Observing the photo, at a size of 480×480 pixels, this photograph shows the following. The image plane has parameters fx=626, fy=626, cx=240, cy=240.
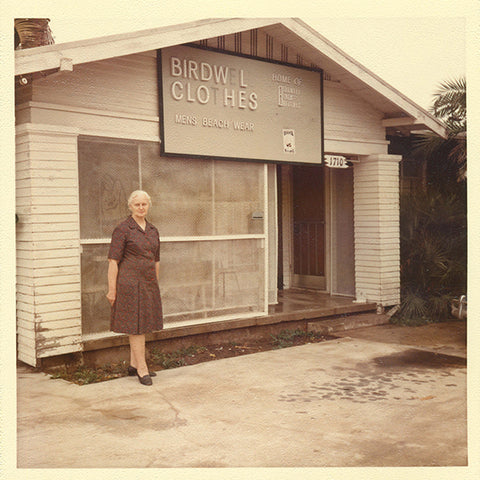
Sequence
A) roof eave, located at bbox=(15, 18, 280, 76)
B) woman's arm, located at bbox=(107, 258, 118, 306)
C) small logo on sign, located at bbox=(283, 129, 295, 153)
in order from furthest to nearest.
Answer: small logo on sign, located at bbox=(283, 129, 295, 153) < woman's arm, located at bbox=(107, 258, 118, 306) < roof eave, located at bbox=(15, 18, 280, 76)

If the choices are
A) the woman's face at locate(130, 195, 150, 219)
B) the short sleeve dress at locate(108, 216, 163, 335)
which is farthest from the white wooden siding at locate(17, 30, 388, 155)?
the short sleeve dress at locate(108, 216, 163, 335)

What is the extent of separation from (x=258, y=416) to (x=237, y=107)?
4.51m

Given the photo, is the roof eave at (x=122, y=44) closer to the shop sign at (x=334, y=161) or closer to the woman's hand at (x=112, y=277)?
the woman's hand at (x=112, y=277)

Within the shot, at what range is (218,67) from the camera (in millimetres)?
8336

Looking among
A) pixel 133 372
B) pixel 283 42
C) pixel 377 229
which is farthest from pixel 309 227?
pixel 133 372

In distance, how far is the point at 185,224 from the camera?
8.22 metres

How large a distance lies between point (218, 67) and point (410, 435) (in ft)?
17.5

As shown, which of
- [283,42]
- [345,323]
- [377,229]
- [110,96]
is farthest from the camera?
[377,229]

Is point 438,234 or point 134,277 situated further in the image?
point 438,234

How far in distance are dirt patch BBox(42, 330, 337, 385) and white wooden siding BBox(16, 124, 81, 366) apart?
0.28 metres

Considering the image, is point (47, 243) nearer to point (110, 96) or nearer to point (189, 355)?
point (110, 96)

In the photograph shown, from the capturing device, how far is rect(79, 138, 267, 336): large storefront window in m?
7.35

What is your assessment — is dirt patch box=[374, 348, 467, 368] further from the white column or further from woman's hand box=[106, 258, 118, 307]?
woman's hand box=[106, 258, 118, 307]

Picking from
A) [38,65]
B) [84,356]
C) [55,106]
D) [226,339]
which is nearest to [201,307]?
[226,339]
